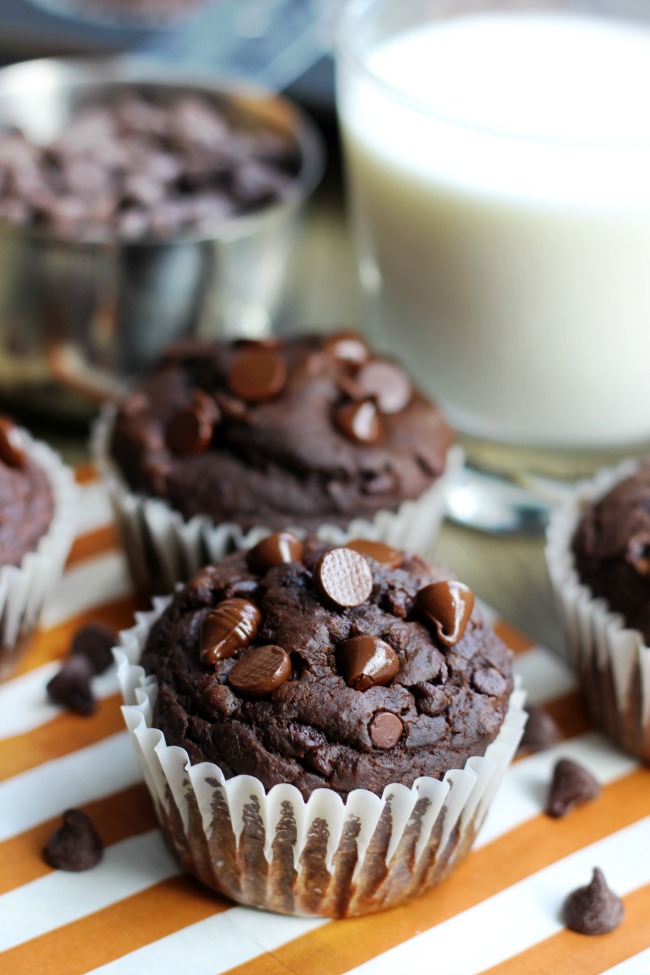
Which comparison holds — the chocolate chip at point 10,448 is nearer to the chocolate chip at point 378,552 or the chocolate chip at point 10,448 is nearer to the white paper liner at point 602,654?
the chocolate chip at point 378,552

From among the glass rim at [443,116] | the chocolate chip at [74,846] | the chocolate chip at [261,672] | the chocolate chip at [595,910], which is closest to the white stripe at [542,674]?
the chocolate chip at [595,910]

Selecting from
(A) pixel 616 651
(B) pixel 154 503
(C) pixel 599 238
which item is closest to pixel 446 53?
(C) pixel 599 238

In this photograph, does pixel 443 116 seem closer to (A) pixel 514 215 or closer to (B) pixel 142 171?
(A) pixel 514 215

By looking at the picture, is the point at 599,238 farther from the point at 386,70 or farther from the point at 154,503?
the point at 154,503

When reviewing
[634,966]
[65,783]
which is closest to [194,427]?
[65,783]

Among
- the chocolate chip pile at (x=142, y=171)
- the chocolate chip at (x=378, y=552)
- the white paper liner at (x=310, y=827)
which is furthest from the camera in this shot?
the chocolate chip pile at (x=142, y=171)

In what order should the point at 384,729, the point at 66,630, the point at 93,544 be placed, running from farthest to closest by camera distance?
the point at 93,544
the point at 66,630
the point at 384,729

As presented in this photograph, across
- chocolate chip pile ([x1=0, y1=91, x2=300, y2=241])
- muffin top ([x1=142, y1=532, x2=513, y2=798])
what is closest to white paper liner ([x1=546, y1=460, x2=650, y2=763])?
muffin top ([x1=142, y1=532, x2=513, y2=798])
